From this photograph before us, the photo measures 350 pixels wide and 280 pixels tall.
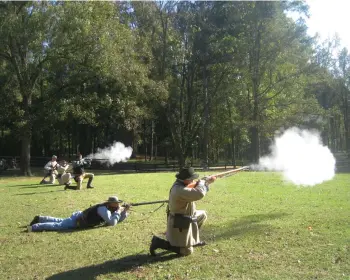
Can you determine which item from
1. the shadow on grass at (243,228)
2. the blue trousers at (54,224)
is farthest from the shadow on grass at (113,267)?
the blue trousers at (54,224)

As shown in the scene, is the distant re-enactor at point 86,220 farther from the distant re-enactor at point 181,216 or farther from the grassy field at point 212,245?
the distant re-enactor at point 181,216

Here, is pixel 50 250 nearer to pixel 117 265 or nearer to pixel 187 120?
pixel 117 265

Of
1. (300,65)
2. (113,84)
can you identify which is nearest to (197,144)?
(300,65)

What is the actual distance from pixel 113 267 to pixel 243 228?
3.99 m

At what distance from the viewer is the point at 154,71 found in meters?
47.8

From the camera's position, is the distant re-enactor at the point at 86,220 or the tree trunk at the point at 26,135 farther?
the tree trunk at the point at 26,135

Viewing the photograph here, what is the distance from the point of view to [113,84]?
126 feet

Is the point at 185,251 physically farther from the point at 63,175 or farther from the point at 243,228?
→ the point at 63,175

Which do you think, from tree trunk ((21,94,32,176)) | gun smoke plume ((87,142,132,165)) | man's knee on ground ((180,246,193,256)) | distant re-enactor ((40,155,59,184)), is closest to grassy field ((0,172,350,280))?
man's knee on ground ((180,246,193,256))

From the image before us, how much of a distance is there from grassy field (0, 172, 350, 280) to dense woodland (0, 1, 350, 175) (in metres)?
21.7

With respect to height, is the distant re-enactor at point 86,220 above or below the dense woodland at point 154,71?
below

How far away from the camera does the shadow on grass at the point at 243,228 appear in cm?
951

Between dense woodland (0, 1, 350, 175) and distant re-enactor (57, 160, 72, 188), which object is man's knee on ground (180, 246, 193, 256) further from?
dense woodland (0, 1, 350, 175)

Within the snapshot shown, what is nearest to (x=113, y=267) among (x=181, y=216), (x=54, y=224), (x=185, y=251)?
(x=185, y=251)
